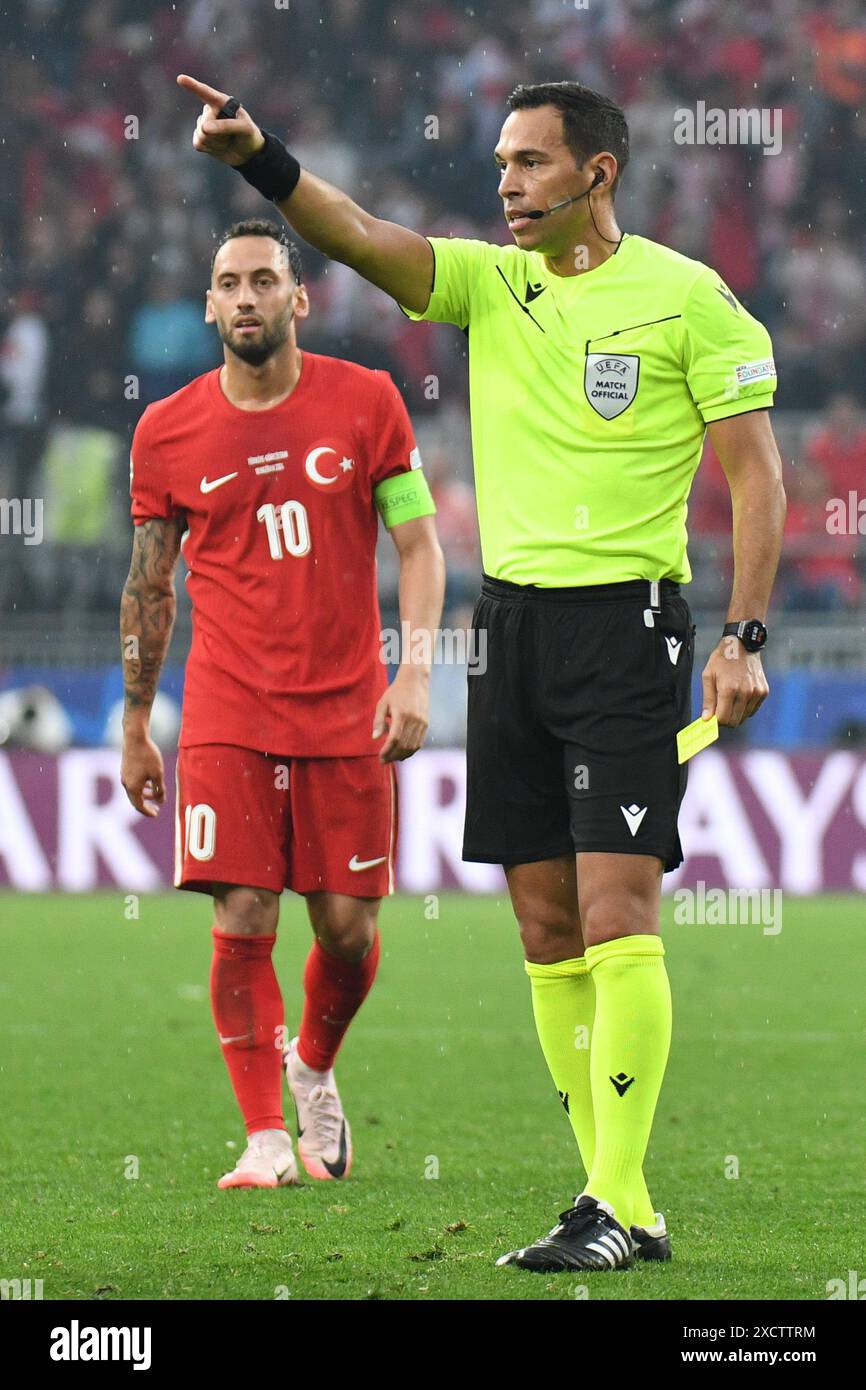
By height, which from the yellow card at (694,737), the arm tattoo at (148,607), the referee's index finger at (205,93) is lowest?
the yellow card at (694,737)

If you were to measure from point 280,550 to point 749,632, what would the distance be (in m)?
1.46

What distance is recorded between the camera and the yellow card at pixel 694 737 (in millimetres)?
3947

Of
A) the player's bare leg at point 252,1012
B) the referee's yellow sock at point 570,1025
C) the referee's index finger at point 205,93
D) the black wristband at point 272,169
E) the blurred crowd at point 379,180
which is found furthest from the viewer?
the blurred crowd at point 379,180

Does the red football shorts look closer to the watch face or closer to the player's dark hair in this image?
the player's dark hair

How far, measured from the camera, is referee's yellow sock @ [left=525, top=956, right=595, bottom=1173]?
430 cm

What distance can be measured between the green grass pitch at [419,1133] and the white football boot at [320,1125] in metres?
0.08

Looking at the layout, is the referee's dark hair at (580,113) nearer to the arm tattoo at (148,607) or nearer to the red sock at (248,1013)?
the arm tattoo at (148,607)

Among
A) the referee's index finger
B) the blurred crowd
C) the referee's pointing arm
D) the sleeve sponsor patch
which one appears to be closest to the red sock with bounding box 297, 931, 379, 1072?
the referee's pointing arm

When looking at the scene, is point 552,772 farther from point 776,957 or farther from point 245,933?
point 776,957

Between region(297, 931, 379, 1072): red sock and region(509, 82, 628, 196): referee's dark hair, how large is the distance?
2043mm

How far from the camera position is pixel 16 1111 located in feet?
19.7

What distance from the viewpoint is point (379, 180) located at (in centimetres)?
1712

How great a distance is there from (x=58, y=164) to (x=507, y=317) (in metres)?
13.8

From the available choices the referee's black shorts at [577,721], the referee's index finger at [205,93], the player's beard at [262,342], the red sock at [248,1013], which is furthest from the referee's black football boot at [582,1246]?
the player's beard at [262,342]
